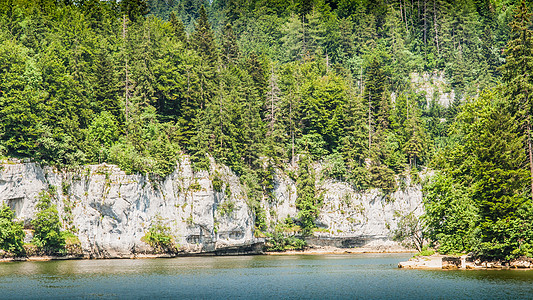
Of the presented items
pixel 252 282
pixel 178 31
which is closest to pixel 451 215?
pixel 252 282

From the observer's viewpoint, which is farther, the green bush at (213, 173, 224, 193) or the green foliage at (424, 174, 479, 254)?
the green bush at (213, 173, 224, 193)

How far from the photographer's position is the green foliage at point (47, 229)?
70.4m

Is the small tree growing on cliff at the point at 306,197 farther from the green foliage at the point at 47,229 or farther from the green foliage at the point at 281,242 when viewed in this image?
the green foliage at the point at 47,229

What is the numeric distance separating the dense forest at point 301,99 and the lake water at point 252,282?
896cm

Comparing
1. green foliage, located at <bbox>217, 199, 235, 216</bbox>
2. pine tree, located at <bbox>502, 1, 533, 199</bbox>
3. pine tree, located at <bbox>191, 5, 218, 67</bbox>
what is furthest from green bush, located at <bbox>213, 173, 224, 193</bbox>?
pine tree, located at <bbox>502, 1, 533, 199</bbox>

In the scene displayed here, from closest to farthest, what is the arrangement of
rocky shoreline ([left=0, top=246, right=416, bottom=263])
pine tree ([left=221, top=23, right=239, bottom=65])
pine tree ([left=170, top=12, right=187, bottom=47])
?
1. rocky shoreline ([left=0, top=246, right=416, bottom=263])
2. pine tree ([left=170, top=12, right=187, bottom=47])
3. pine tree ([left=221, top=23, right=239, bottom=65])

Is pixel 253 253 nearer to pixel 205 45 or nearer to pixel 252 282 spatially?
pixel 205 45

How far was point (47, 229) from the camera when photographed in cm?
7056

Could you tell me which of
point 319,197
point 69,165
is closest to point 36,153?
point 69,165

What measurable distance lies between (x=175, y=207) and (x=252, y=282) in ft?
113

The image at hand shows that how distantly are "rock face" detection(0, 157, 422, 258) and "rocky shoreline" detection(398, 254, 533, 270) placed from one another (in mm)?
31076

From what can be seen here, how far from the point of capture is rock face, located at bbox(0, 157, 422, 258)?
245ft

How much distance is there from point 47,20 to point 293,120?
4347cm

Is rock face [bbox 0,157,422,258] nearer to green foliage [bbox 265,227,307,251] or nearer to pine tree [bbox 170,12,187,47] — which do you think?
green foliage [bbox 265,227,307,251]
